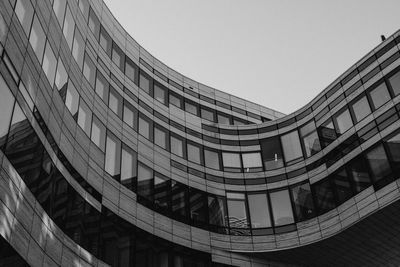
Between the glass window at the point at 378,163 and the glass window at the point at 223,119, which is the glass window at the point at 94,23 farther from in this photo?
the glass window at the point at 378,163

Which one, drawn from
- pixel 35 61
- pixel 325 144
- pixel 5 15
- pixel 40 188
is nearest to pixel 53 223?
pixel 40 188

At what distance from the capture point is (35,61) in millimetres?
21734

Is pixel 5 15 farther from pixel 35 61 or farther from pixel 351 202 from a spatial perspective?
pixel 351 202

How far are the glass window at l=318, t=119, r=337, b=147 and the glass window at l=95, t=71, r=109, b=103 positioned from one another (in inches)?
569

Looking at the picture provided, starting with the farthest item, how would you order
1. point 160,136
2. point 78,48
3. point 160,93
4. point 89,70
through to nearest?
point 160,93
point 160,136
point 89,70
point 78,48

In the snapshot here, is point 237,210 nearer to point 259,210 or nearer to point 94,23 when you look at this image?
point 259,210

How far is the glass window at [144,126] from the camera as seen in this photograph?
3347 centimetres

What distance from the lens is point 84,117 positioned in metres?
27.5

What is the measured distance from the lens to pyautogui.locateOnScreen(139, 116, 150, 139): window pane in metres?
33.5

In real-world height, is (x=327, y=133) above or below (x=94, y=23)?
below

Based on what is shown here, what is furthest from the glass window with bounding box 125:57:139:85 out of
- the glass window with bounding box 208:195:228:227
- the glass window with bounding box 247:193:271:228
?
the glass window with bounding box 247:193:271:228

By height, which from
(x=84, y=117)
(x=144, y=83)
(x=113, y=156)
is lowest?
(x=113, y=156)

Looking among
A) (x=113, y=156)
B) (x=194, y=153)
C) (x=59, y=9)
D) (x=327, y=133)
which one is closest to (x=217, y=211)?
(x=194, y=153)

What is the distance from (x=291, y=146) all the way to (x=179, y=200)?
31.4 feet
